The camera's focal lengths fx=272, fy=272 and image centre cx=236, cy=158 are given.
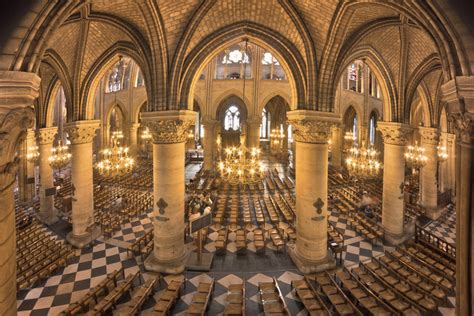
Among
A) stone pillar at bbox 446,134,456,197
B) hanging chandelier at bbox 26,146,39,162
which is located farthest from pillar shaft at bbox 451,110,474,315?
hanging chandelier at bbox 26,146,39,162

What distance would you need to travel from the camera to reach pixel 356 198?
16.7m

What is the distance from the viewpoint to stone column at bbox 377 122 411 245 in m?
11.2

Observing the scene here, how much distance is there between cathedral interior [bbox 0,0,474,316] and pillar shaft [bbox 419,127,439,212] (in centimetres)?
10

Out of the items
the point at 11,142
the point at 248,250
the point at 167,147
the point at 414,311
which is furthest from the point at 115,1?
the point at 414,311

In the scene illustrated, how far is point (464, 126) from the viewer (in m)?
3.94

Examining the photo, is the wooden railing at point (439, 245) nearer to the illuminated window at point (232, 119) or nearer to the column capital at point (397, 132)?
the column capital at point (397, 132)

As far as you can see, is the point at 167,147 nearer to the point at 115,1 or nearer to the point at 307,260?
the point at 115,1

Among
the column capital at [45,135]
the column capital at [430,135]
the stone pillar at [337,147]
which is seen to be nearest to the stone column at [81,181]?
the column capital at [45,135]

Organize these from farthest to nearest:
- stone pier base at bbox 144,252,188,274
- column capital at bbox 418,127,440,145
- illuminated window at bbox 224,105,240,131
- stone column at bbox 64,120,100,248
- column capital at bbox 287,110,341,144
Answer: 1. illuminated window at bbox 224,105,240,131
2. column capital at bbox 418,127,440,145
3. stone column at bbox 64,120,100,248
4. stone pier base at bbox 144,252,188,274
5. column capital at bbox 287,110,341,144

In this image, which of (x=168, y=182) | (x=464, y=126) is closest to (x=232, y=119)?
(x=168, y=182)

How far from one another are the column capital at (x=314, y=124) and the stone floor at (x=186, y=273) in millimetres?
4558

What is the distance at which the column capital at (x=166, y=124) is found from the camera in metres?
8.75

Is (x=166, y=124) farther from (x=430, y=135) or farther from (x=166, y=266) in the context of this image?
(x=430, y=135)

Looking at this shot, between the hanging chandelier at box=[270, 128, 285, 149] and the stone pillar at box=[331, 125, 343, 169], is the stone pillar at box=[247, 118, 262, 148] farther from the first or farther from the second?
the stone pillar at box=[331, 125, 343, 169]
